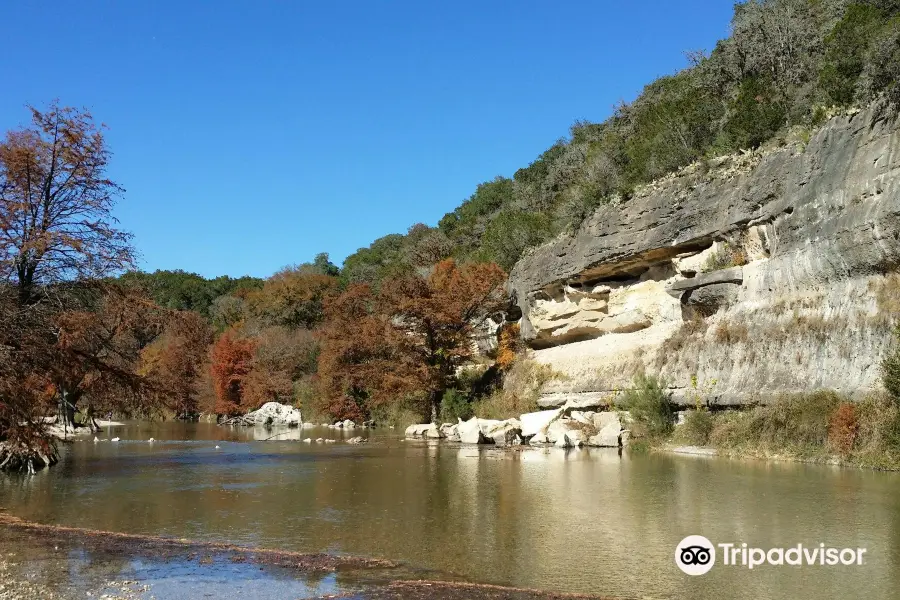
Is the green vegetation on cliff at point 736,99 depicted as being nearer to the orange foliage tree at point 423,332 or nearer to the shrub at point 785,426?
the orange foliage tree at point 423,332

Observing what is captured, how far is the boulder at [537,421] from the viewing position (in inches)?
1156

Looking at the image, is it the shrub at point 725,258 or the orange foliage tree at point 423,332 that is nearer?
the shrub at point 725,258

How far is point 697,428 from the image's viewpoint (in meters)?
23.5

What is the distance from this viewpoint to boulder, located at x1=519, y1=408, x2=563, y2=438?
29.4 meters

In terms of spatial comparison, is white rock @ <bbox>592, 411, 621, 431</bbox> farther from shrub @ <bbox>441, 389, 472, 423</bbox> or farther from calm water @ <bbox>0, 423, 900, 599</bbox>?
shrub @ <bbox>441, 389, 472, 423</bbox>

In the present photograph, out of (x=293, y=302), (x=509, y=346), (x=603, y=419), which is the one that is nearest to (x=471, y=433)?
(x=603, y=419)

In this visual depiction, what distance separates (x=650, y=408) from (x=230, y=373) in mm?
44645

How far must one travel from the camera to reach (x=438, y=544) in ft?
33.4

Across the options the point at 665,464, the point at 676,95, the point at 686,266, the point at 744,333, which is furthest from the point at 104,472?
the point at 676,95

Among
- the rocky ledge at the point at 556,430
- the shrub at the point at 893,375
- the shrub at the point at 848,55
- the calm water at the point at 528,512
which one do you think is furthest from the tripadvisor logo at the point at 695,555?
the shrub at the point at 848,55

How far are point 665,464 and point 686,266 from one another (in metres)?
11.8

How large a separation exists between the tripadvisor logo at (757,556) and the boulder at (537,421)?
1948 centimetres

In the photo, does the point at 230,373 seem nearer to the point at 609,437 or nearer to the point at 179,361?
the point at 179,361

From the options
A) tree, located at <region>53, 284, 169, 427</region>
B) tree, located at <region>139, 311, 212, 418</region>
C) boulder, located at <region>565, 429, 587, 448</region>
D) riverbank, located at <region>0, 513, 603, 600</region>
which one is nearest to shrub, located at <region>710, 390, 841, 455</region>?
boulder, located at <region>565, 429, 587, 448</region>
